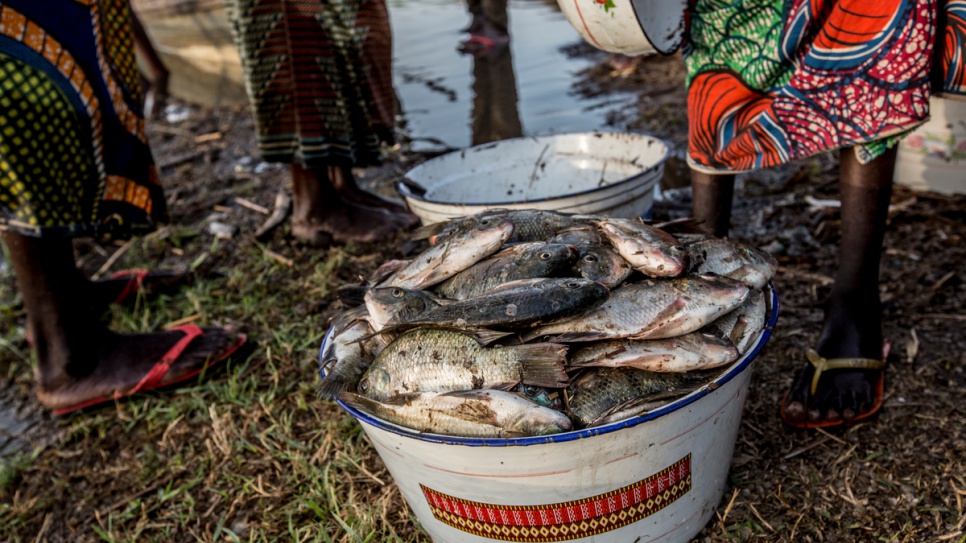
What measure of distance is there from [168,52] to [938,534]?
12200 mm

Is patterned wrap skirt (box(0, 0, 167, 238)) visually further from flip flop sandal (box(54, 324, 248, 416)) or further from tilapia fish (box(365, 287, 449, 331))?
tilapia fish (box(365, 287, 449, 331))

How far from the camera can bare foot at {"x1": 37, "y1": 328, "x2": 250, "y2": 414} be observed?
9.54 feet

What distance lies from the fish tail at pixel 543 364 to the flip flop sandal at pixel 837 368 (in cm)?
113

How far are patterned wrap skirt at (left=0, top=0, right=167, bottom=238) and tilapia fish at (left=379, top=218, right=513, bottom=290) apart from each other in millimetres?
1529

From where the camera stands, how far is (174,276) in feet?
12.8

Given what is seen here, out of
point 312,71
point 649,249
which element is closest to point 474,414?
point 649,249

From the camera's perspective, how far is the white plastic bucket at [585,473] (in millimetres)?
1500

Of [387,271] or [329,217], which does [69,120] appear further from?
[329,217]

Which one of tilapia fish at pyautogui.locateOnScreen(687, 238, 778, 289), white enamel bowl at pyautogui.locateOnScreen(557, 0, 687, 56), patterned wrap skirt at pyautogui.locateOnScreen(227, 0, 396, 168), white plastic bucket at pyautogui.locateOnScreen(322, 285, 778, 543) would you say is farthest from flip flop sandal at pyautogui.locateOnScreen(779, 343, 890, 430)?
patterned wrap skirt at pyautogui.locateOnScreen(227, 0, 396, 168)

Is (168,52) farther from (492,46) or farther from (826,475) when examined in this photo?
(826,475)

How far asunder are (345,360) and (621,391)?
2.41 feet

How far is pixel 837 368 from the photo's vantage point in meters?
2.27

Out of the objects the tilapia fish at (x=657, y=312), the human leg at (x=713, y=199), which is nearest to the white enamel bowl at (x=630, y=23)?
the human leg at (x=713, y=199)

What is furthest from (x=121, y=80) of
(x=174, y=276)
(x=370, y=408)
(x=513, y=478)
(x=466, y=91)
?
(x=466, y=91)
